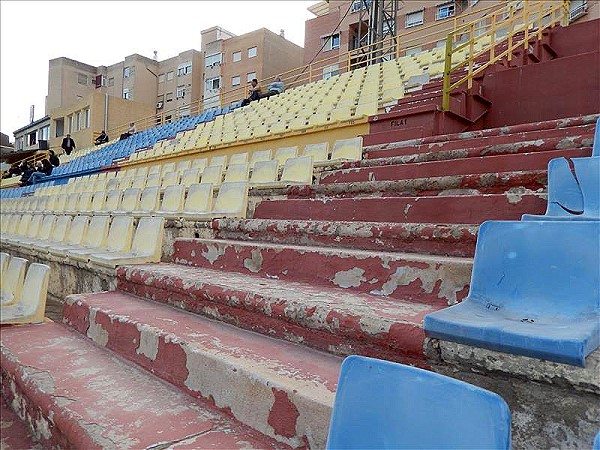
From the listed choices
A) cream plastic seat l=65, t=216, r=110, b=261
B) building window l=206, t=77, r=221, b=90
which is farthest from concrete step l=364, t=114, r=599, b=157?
building window l=206, t=77, r=221, b=90

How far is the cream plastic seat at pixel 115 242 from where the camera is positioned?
3.26 meters

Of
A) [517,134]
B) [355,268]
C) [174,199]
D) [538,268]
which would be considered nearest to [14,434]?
[355,268]

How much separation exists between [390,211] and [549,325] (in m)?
1.47

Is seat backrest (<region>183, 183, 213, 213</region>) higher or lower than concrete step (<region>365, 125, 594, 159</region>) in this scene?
lower

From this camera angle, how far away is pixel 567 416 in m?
0.81

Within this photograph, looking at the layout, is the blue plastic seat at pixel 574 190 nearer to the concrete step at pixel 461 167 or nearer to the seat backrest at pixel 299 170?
the concrete step at pixel 461 167

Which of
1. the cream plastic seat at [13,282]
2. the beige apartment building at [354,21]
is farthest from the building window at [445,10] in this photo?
the cream plastic seat at [13,282]

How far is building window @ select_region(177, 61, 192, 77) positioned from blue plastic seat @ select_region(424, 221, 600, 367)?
35.9 m

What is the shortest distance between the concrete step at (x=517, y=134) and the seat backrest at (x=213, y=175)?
2108 mm

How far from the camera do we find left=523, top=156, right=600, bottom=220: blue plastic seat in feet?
5.05

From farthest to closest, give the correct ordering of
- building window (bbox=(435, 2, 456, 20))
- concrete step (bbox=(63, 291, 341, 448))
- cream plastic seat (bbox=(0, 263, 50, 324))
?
building window (bbox=(435, 2, 456, 20)), cream plastic seat (bbox=(0, 263, 50, 324)), concrete step (bbox=(63, 291, 341, 448))

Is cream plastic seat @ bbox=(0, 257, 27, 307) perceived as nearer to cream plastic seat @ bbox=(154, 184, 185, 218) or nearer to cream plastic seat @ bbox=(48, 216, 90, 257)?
cream plastic seat @ bbox=(48, 216, 90, 257)

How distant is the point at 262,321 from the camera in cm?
163

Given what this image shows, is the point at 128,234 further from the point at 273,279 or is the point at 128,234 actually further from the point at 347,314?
the point at 347,314
